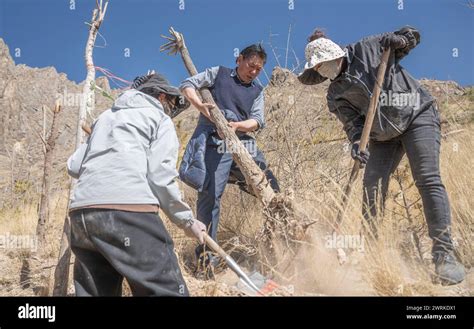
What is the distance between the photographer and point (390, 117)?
135 inches

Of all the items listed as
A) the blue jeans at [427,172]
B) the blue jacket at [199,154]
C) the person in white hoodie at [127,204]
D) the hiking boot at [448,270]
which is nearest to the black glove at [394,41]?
the blue jeans at [427,172]

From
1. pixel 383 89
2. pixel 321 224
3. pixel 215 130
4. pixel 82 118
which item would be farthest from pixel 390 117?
pixel 82 118

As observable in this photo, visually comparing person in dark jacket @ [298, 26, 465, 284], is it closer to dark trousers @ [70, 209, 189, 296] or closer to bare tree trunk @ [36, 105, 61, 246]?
dark trousers @ [70, 209, 189, 296]

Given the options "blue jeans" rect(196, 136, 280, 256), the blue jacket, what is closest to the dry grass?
"blue jeans" rect(196, 136, 280, 256)

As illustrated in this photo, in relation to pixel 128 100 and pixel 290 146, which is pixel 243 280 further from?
pixel 290 146

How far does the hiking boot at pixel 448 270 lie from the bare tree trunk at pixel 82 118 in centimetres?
266

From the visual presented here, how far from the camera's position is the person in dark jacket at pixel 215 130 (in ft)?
12.7

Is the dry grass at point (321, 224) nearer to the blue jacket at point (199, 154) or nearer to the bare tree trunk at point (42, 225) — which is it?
the bare tree trunk at point (42, 225)

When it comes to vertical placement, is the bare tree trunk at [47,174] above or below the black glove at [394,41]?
below

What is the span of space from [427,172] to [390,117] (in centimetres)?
46

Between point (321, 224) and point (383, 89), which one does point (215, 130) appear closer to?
point (321, 224)

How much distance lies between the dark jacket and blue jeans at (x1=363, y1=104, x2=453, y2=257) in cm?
9

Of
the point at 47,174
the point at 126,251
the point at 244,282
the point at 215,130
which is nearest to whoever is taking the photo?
the point at 126,251
